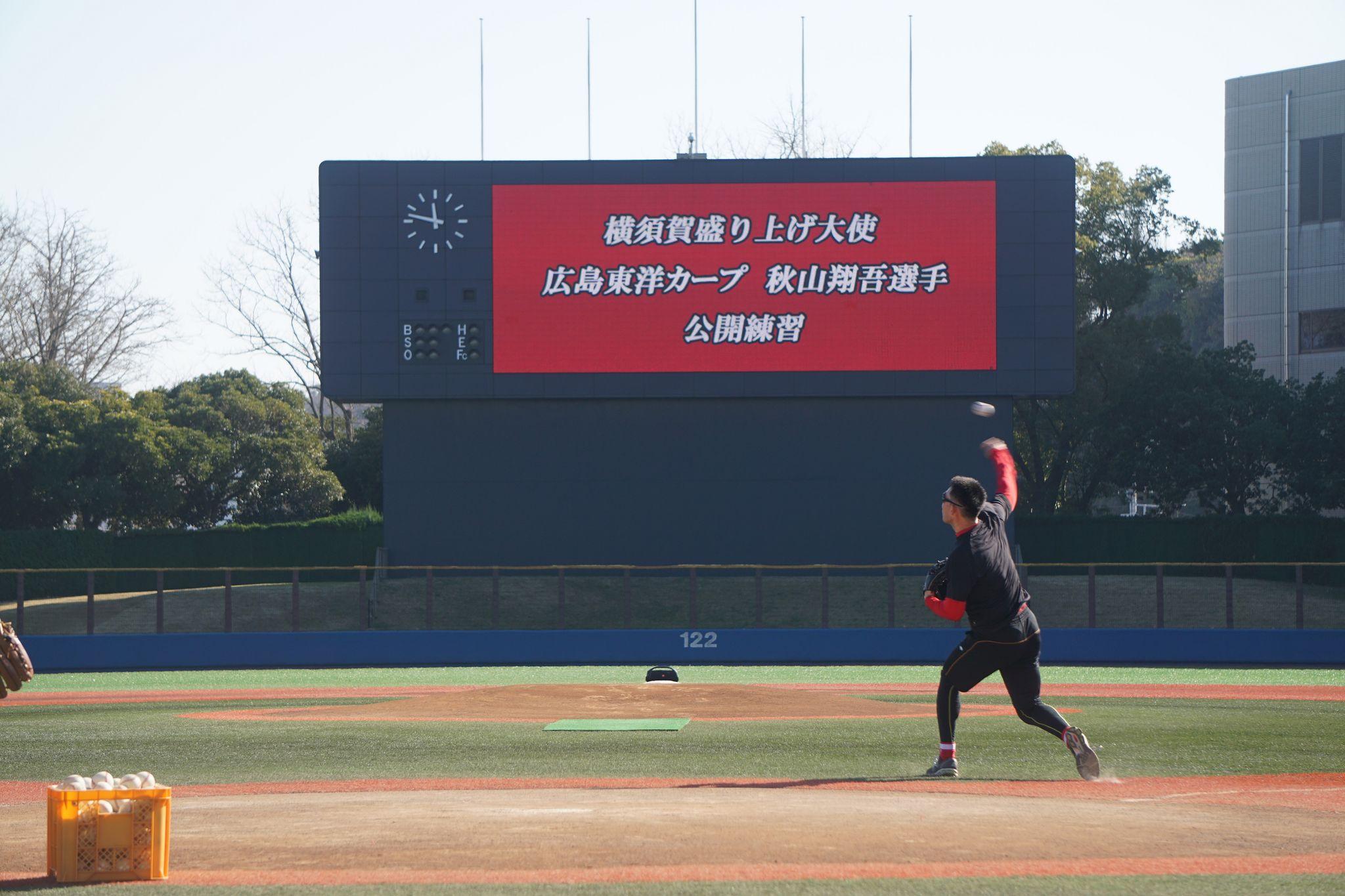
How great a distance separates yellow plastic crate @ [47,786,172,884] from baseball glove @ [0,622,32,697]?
4.90 feet

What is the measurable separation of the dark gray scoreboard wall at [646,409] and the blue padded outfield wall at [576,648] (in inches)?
191

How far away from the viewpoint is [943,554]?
3306 centimetres

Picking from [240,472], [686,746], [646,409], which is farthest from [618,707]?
[240,472]

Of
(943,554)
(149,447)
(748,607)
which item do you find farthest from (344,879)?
(149,447)

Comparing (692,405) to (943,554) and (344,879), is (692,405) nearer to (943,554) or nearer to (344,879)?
(943,554)

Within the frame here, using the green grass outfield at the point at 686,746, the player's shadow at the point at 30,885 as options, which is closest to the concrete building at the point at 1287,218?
the green grass outfield at the point at 686,746

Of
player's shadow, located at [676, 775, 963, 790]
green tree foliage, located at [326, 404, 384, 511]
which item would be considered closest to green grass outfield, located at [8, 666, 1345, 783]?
player's shadow, located at [676, 775, 963, 790]

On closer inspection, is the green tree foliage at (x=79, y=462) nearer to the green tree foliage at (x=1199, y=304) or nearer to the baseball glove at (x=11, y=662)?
the baseball glove at (x=11, y=662)

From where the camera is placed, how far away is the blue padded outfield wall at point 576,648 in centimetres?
2758

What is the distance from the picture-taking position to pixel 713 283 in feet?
104

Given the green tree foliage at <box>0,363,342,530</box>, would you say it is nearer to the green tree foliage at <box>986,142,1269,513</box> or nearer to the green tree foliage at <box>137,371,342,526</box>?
the green tree foliage at <box>137,371,342,526</box>

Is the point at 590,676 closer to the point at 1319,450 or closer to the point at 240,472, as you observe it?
the point at 240,472

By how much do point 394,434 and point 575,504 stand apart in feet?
14.9

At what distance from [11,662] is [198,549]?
35379 millimetres
